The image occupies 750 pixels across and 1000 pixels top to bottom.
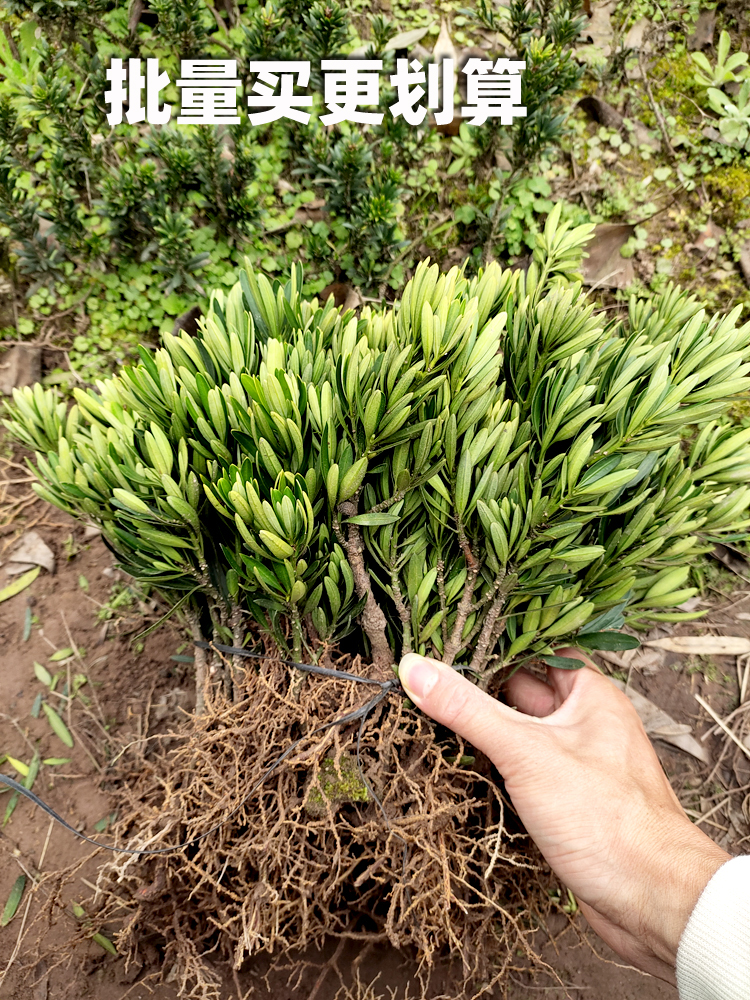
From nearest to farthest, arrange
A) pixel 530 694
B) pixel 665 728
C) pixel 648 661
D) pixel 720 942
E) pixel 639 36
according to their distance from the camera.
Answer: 1. pixel 720 942
2. pixel 530 694
3. pixel 665 728
4. pixel 648 661
5. pixel 639 36

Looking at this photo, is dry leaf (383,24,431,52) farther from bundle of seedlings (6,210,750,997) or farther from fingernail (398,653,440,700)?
fingernail (398,653,440,700)

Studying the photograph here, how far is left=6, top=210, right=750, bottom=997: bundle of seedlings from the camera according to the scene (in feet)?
4.75

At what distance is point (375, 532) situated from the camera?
1649 millimetres

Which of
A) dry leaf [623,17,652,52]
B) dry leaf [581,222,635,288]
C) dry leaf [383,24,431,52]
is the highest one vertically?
dry leaf [623,17,652,52]

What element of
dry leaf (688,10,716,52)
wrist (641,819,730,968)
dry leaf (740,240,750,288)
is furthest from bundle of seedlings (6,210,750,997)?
dry leaf (688,10,716,52)

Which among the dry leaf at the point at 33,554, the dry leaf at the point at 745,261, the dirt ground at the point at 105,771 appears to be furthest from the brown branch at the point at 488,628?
the dry leaf at the point at 745,261

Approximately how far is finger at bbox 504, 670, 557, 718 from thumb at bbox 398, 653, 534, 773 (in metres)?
0.35

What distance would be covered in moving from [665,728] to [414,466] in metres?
1.74

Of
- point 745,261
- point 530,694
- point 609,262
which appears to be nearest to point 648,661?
point 530,694

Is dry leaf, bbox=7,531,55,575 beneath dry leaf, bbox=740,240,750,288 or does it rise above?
beneath

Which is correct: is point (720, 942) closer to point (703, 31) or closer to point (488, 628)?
point (488, 628)

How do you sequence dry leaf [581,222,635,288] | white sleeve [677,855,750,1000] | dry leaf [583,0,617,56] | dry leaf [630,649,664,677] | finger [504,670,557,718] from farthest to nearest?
dry leaf [583,0,617,56] < dry leaf [581,222,635,288] < dry leaf [630,649,664,677] < finger [504,670,557,718] < white sleeve [677,855,750,1000]

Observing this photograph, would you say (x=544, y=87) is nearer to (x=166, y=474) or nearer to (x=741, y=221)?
(x=741, y=221)

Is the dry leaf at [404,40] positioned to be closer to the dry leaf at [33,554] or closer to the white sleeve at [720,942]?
the dry leaf at [33,554]
